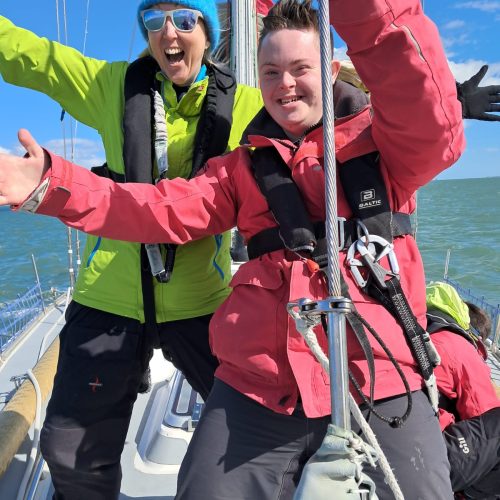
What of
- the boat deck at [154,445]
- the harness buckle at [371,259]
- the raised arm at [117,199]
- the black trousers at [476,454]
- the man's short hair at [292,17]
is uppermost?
the man's short hair at [292,17]

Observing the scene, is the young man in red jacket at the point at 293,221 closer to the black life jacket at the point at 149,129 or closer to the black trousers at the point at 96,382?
the black life jacket at the point at 149,129

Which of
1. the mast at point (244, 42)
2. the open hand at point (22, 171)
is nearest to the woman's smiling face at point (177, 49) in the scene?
the open hand at point (22, 171)

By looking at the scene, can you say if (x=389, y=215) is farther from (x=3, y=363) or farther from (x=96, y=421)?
(x=3, y=363)

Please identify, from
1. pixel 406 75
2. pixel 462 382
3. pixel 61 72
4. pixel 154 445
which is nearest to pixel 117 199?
pixel 61 72

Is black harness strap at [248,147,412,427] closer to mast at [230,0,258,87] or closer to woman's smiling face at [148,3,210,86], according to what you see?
woman's smiling face at [148,3,210,86]

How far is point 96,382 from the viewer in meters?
1.88

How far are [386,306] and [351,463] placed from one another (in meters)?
0.41

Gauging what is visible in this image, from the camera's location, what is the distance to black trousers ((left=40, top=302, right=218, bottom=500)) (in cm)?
187

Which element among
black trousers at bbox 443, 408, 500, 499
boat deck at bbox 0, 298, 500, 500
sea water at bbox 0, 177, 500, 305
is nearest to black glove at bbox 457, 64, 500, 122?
black trousers at bbox 443, 408, 500, 499

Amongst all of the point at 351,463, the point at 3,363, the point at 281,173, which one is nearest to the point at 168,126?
the point at 281,173

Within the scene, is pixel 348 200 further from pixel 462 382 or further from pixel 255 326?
pixel 462 382

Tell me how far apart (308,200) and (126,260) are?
0.74 metres

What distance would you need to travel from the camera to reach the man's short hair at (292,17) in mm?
1503

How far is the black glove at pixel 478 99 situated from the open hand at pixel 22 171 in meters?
1.09
